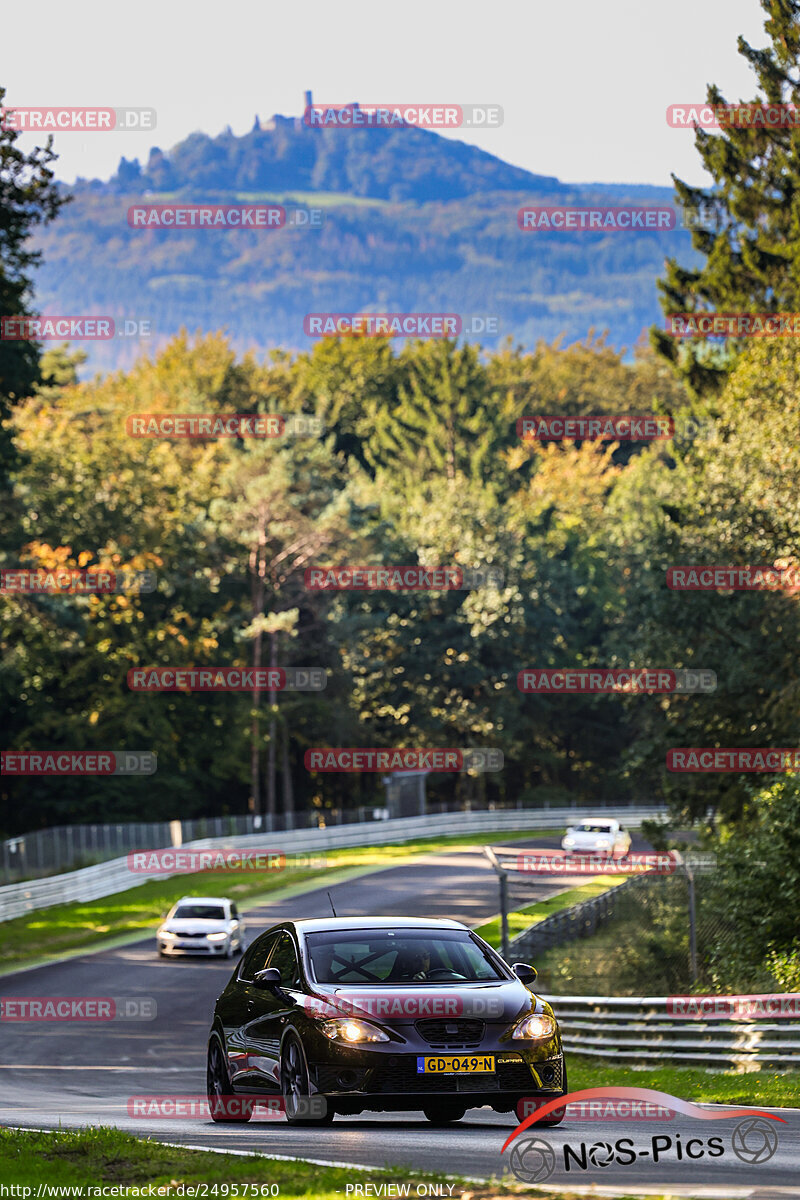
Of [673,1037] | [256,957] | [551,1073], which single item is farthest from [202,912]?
[551,1073]

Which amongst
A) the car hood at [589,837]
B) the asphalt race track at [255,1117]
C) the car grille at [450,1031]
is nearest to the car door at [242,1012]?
the asphalt race track at [255,1117]

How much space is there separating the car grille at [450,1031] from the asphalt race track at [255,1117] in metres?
0.59

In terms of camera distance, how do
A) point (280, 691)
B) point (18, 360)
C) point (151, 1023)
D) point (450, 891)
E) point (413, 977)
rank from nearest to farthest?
point (413, 977)
point (151, 1023)
point (18, 360)
point (450, 891)
point (280, 691)

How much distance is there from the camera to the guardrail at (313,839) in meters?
41.6

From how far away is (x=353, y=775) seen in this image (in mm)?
82000

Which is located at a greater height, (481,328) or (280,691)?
(481,328)

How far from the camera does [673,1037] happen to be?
64.0 ft

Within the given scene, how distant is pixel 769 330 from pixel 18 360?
18.0 metres

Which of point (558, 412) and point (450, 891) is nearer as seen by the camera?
point (450, 891)

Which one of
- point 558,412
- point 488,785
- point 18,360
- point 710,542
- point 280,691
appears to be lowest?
point 488,785

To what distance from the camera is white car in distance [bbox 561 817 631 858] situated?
4997cm

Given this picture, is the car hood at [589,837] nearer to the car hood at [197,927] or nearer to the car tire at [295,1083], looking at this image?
the car hood at [197,927]

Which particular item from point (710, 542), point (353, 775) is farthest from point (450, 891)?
point (353, 775)

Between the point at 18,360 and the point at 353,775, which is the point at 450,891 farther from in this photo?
the point at 353,775
